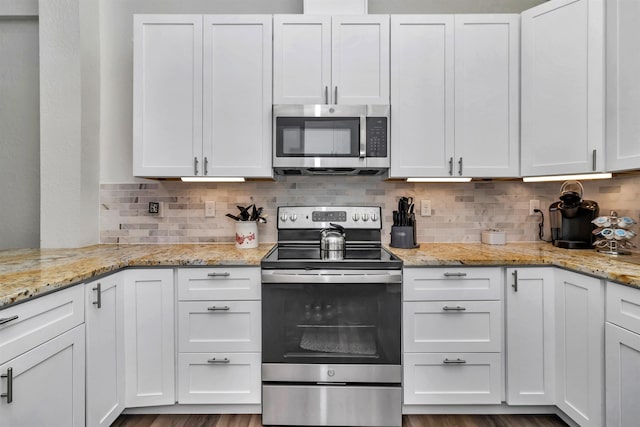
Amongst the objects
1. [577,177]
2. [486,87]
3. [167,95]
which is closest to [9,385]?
[167,95]

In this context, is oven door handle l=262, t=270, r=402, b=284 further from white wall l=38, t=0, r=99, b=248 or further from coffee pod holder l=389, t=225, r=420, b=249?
white wall l=38, t=0, r=99, b=248

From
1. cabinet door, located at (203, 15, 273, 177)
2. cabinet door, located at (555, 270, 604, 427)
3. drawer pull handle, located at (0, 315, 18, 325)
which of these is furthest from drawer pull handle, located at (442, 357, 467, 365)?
drawer pull handle, located at (0, 315, 18, 325)

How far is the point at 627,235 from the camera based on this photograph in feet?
5.98

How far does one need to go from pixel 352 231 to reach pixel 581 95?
158 cm

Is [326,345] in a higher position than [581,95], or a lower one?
lower

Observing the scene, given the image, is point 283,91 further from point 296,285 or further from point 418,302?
point 418,302

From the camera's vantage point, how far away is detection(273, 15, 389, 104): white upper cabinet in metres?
2.07

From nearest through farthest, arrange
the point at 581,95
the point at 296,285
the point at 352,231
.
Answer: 1. the point at 296,285
2. the point at 581,95
3. the point at 352,231

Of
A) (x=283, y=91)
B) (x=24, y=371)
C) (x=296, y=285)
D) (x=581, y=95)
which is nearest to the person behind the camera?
(x=24, y=371)

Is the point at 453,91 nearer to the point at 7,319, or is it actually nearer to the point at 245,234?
the point at 245,234

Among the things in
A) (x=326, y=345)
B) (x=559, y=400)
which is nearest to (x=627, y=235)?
(x=559, y=400)

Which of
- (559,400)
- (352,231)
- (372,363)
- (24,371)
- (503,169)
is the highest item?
(503,169)

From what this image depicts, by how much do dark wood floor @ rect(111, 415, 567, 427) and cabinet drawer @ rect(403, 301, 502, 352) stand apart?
1.32ft

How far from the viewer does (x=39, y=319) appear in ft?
3.93
